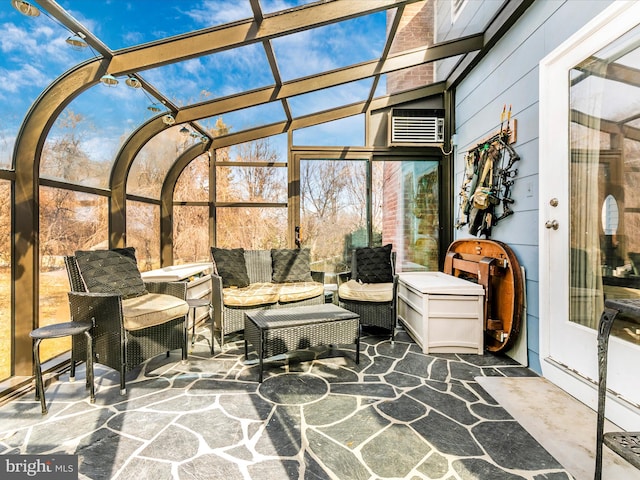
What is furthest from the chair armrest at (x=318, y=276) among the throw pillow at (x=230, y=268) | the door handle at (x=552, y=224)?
the door handle at (x=552, y=224)

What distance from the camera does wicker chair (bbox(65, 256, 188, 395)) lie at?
92.7 inches

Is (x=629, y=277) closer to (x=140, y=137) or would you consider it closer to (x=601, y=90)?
(x=601, y=90)

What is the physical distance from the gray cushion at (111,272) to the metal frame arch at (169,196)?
1533mm

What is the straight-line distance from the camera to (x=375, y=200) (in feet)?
15.8

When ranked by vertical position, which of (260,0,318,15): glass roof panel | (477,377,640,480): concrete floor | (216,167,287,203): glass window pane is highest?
A: (260,0,318,15): glass roof panel

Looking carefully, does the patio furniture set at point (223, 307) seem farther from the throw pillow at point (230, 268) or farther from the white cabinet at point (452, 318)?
the white cabinet at point (452, 318)

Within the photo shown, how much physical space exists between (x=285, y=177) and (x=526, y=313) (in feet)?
11.2

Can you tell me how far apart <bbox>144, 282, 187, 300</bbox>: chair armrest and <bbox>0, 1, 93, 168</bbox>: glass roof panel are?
4.64ft

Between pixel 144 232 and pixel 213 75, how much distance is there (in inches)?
86.4

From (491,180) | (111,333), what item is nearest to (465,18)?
(491,180)

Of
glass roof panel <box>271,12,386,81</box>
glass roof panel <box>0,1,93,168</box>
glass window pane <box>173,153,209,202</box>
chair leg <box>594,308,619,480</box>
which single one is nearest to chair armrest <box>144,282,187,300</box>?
glass roof panel <box>0,1,93,168</box>

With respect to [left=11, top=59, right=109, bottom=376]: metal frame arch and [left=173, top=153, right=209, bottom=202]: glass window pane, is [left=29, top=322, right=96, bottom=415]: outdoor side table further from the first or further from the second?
[left=173, top=153, right=209, bottom=202]: glass window pane

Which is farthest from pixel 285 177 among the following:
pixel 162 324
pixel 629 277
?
pixel 629 277

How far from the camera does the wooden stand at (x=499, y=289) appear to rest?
2.85 meters
